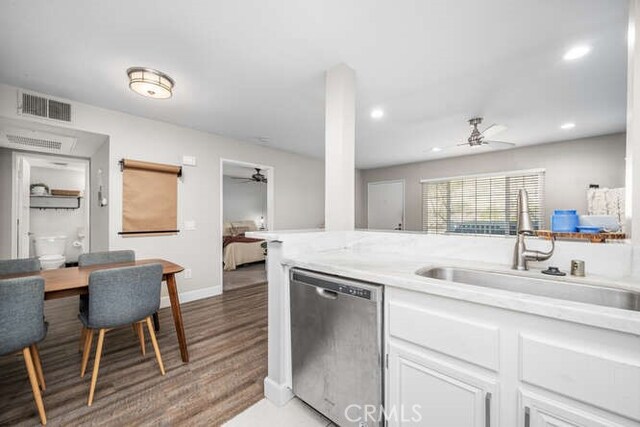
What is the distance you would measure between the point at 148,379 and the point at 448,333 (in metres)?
2.01

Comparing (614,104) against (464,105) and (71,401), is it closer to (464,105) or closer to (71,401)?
(464,105)

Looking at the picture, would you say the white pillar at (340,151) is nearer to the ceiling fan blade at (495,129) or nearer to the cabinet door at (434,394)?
the cabinet door at (434,394)

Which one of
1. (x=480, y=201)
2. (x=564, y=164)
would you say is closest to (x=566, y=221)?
(x=564, y=164)

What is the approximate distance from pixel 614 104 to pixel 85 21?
4686 millimetres

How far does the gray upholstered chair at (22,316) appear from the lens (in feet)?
4.41

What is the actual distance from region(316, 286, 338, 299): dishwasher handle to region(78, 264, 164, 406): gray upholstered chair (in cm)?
121

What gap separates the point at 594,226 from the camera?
159 centimetres

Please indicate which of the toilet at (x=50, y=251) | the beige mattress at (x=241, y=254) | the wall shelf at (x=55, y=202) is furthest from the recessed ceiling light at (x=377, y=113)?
the wall shelf at (x=55, y=202)

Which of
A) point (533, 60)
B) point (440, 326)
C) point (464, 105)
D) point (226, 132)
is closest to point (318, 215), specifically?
point (226, 132)

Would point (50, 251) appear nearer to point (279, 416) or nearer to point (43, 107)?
point (43, 107)

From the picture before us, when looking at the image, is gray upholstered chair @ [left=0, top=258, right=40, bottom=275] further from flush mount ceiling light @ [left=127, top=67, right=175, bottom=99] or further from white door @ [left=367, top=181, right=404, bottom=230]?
white door @ [left=367, top=181, right=404, bottom=230]

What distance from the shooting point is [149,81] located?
83.7 inches

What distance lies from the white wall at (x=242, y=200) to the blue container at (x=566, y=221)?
753 centimetres

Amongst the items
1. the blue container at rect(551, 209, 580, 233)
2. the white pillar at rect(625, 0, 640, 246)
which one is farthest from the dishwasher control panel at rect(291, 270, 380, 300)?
the blue container at rect(551, 209, 580, 233)
